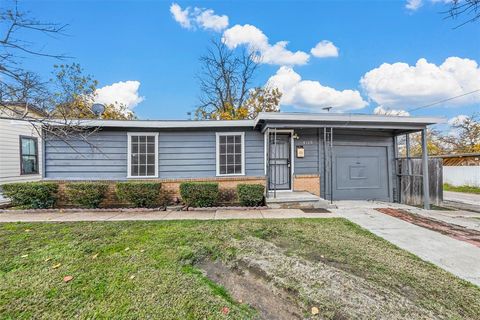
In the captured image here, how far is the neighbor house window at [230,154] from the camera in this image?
7.57m

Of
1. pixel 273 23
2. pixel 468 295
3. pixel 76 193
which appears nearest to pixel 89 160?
pixel 76 193

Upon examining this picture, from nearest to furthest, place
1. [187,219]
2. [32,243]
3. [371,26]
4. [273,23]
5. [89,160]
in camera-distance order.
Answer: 1. [32,243]
2. [187,219]
3. [89,160]
4. [371,26]
5. [273,23]

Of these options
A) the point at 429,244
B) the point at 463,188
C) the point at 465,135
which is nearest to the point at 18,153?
the point at 429,244

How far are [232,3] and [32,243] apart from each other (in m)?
11.7

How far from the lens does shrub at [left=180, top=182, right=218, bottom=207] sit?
6.51 m

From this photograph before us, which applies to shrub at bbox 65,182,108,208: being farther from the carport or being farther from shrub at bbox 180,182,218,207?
the carport

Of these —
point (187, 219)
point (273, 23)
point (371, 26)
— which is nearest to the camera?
point (187, 219)

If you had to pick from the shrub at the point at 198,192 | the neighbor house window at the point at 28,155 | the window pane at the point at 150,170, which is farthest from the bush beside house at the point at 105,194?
the neighbor house window at the point at 28,155

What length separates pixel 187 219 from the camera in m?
5.36

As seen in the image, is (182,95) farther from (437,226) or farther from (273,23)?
(437,226)

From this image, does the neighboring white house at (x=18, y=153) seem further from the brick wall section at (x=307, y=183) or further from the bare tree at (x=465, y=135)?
the bare tree at (x=465, y=135)

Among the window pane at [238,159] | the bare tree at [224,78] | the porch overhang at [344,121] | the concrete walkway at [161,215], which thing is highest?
the bare tree at [224,78]

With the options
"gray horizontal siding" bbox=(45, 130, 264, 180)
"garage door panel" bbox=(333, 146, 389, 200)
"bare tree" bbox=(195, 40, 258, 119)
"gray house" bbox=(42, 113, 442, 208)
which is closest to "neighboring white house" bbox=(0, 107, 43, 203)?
"gray horizontal siding" bbox=(45, 130, 264, 180)

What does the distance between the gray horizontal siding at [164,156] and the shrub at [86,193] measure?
2.90 ft
